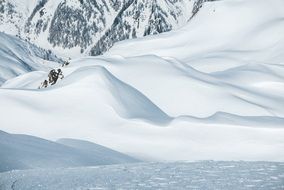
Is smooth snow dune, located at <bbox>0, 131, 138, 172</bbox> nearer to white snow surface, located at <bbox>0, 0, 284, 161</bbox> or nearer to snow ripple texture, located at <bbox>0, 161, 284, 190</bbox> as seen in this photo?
snow ripple texture, located at <bbox>0, 161, 284, 190</bbox>

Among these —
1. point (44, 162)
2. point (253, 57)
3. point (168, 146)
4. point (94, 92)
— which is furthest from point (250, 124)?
point (253, 57)

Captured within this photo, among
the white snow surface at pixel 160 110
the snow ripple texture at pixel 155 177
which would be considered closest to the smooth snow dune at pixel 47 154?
the snow ripple texture at pixel 155 177

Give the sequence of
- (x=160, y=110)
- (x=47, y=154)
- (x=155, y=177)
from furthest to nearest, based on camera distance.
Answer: (x=160, y=110), (x=47, y=154), (x=155, y=177)

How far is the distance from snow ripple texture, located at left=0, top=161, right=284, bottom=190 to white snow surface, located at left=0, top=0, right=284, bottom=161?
7.82 feet

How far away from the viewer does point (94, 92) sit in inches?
1023

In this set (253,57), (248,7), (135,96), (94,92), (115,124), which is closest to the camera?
(115,124)

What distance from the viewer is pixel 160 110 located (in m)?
28.5

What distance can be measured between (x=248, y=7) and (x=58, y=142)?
64.9 metres

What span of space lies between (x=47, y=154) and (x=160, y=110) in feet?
32.1

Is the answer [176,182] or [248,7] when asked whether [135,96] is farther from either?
[248,7]

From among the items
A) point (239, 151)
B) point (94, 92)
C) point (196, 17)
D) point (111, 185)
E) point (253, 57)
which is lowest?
point (111, 185)

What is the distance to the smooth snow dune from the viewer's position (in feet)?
61.5

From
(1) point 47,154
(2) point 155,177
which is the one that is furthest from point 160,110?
(2) point 155,177

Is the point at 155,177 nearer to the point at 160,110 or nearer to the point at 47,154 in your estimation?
the point at 47,154
